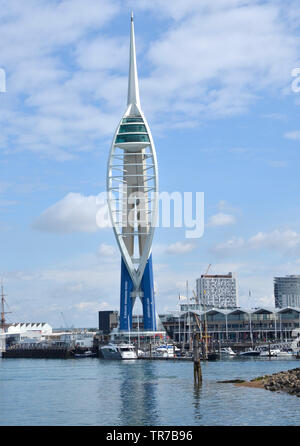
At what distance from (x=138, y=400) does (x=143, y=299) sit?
9088 cm

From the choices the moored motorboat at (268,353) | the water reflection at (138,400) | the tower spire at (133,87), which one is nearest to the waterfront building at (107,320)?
the tower spire at (133,87)

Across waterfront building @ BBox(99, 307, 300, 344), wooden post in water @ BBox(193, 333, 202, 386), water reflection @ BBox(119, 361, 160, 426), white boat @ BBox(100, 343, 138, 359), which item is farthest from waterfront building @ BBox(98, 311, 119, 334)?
wooden post in water @ BBox(193, 333, 202, 386)

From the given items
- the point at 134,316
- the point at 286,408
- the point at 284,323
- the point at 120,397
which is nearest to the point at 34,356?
the point at 134,316

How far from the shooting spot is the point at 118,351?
125m

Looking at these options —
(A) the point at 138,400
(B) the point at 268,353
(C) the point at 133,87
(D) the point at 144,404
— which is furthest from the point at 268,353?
(D) the point at 144,404

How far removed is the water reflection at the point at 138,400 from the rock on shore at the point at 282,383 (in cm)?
826

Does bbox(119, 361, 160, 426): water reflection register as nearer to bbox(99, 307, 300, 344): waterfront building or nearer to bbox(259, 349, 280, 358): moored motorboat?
bbox(259, 349, 280, 358): moored motorboat

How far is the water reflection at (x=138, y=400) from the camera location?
41719 mm

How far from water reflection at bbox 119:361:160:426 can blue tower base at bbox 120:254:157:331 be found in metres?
62.4

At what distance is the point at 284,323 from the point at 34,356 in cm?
5280

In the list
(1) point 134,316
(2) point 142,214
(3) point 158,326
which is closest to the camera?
(2) point 142,214
